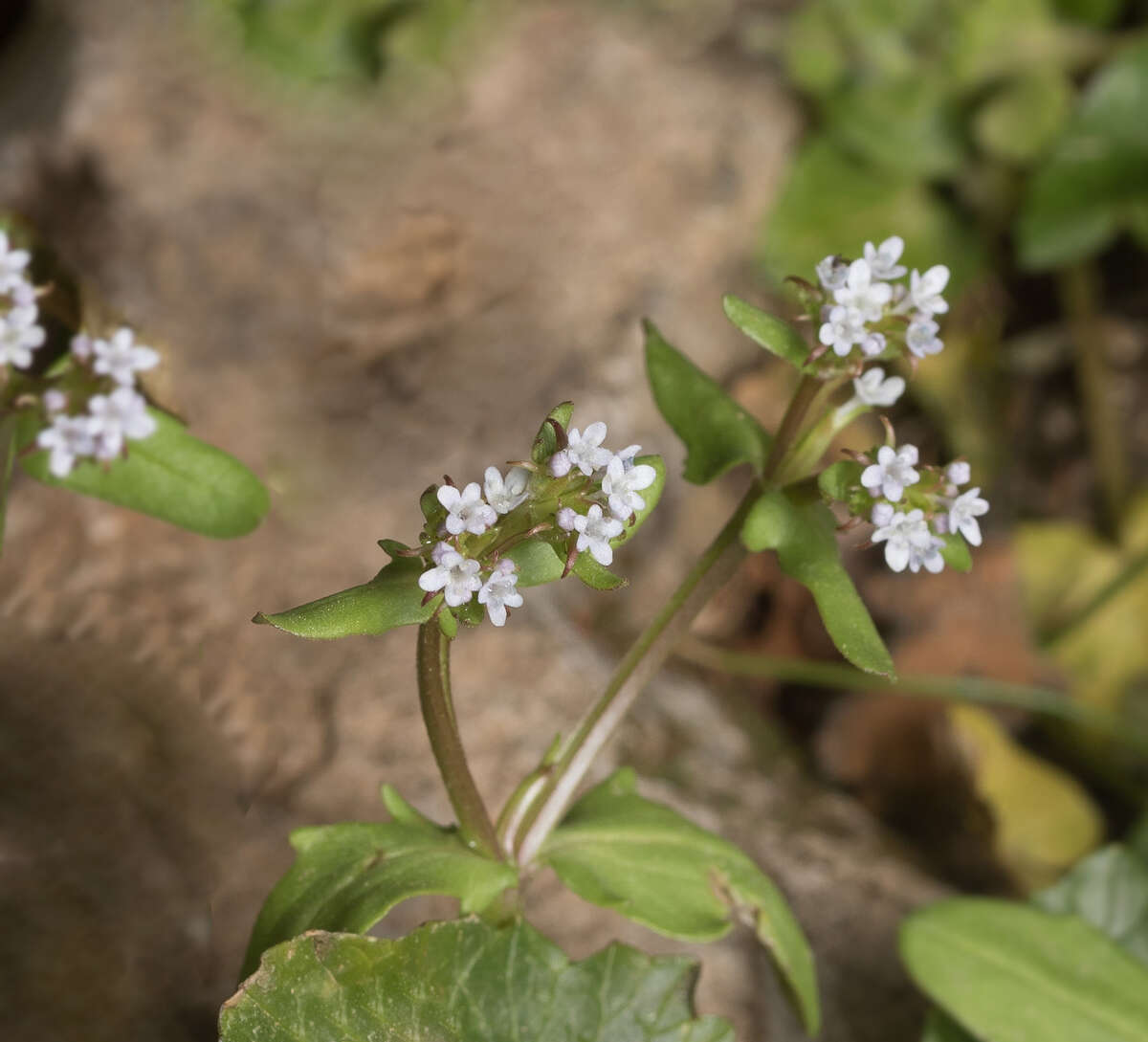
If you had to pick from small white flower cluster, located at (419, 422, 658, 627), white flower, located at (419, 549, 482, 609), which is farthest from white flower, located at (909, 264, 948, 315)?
white flower, located at (419, 549, 482, 609)

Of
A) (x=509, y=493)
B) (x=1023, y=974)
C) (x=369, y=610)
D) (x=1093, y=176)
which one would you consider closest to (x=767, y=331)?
(x=509, y=493)

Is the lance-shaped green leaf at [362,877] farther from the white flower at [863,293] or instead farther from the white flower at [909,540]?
the white flower at [863,293]

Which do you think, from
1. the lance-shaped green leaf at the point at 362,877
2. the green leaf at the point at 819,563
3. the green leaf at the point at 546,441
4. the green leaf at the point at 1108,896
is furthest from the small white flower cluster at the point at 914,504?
the green leaf at the point at 1108,896

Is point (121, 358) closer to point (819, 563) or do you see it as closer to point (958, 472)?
point (819, 563)

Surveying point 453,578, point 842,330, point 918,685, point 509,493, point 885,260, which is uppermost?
point 885,260

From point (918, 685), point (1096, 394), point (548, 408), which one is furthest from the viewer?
point (1096, 394)

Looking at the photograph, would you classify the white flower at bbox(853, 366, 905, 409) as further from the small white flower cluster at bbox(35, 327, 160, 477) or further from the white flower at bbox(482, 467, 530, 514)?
the small white flower cluster at bbox(35, 327, 160, 477)

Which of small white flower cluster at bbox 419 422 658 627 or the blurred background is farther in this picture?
the blurred background
